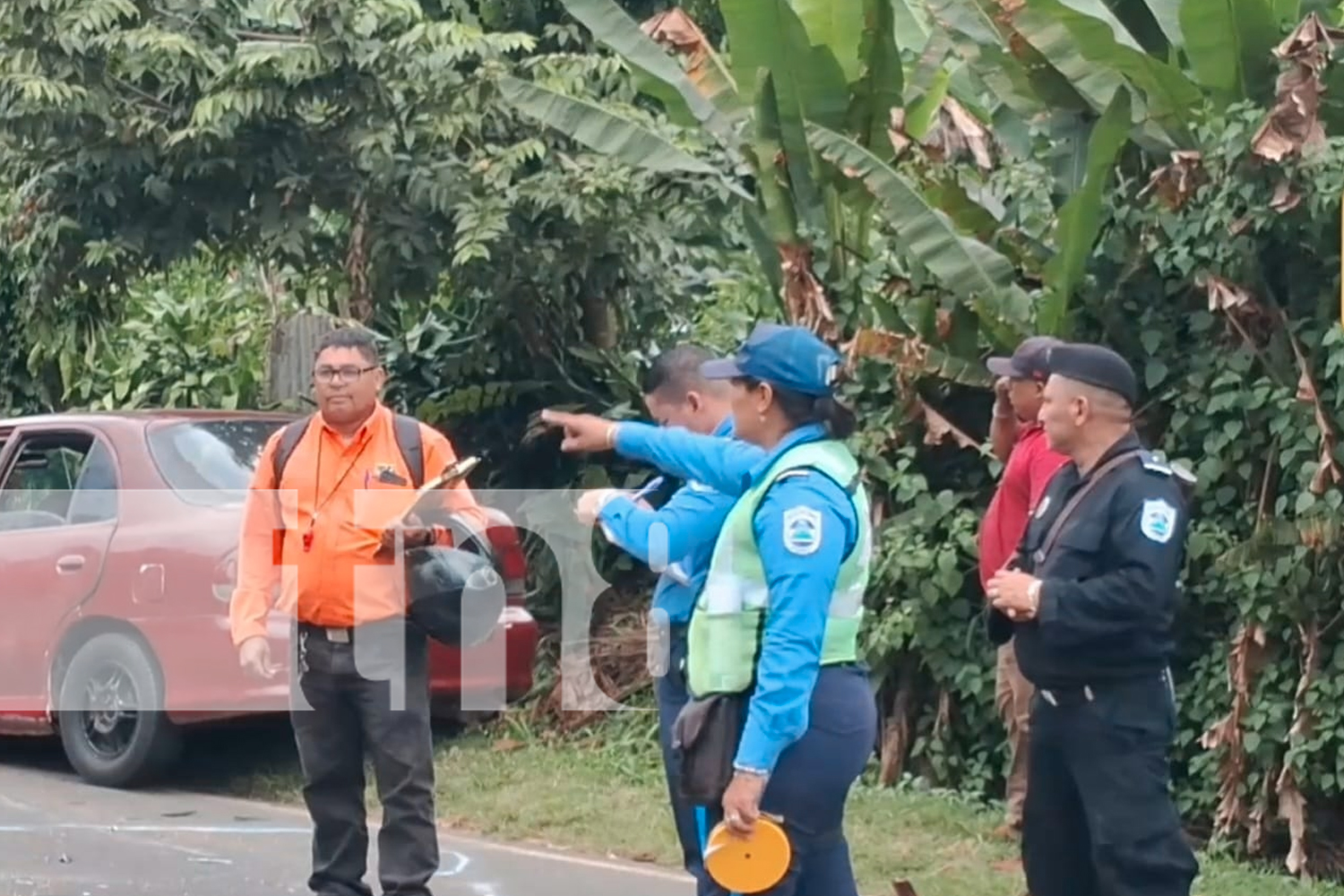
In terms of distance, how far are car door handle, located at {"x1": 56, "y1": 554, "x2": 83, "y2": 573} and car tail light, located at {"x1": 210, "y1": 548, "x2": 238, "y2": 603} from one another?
86cm

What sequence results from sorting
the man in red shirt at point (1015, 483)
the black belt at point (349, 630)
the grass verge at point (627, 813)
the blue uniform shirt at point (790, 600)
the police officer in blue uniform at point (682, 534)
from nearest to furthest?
1. the blue uniform shirt at point (790, 600)
2. the police officer in blue uniform at point (682, 534)
3. the man in red shirt at point (1015, 483)
4. the black belt at point (349, 630)
5. the grass verge at point (627, 813)

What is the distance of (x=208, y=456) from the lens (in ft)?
30.0

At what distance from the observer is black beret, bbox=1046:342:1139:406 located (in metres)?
5.30

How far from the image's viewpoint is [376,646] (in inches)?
250

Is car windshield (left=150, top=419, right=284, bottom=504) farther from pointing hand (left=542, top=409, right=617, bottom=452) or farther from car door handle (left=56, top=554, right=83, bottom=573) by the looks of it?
pointing hand (left=542, top=409, right=617, bottom=452)

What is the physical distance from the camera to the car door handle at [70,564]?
922 cm

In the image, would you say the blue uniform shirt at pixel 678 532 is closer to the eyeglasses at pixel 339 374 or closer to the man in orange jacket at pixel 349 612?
the man in orange jacket at pixel 349 612

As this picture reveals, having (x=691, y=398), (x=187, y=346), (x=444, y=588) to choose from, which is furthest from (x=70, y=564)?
(x=187, y=346)

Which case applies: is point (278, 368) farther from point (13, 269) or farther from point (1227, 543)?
point (1227, 543)

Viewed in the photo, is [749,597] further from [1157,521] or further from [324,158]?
[324,158]

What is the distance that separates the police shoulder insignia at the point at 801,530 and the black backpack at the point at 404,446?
2.25m

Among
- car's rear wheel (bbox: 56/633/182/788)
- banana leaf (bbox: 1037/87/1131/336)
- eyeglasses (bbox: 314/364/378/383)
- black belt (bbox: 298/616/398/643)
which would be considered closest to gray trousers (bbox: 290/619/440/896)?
black belt (bbox: 298/616/398/643)

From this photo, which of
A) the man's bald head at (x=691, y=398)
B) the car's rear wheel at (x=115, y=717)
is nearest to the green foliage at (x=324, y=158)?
the car's rear wheel at (x=115, y=717)

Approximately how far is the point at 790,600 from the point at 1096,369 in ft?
4.25
